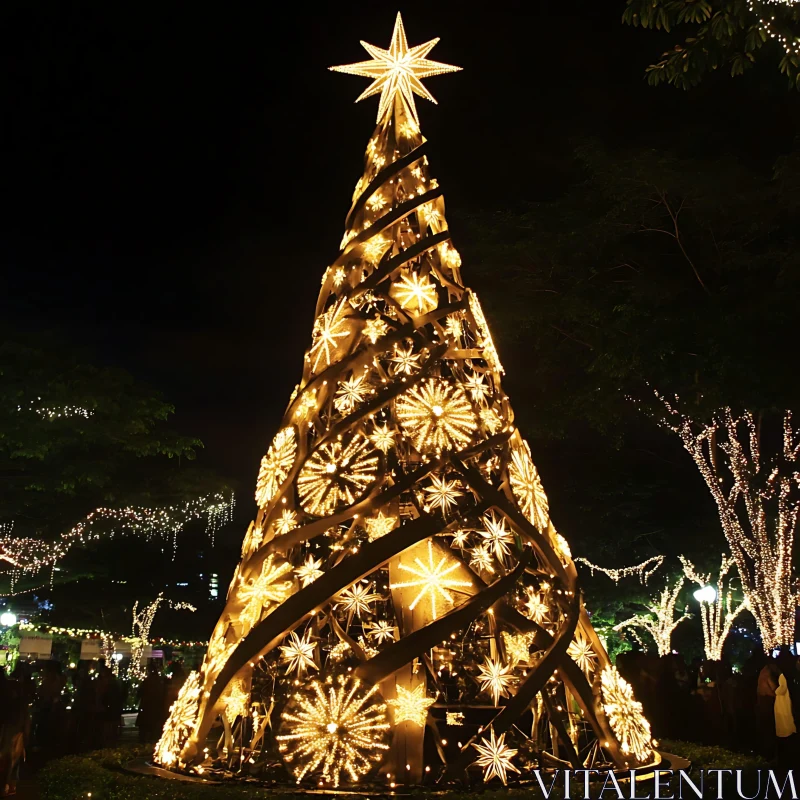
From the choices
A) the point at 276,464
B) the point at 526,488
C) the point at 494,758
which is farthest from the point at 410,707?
the point at 276,464

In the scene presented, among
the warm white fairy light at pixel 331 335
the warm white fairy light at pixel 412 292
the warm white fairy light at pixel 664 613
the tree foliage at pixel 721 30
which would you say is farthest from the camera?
the warm white fairy light at pixel 664 613

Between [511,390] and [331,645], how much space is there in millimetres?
10060

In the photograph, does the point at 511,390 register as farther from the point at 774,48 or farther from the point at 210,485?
the point at 774,48

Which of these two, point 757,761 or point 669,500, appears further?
point 669,500

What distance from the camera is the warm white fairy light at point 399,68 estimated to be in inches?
383

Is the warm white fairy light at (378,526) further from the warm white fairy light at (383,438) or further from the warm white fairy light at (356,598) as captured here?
the warm white fairy light at (383,438)

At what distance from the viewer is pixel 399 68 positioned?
9.73m

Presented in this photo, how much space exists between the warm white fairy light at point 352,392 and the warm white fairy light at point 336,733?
2.56m

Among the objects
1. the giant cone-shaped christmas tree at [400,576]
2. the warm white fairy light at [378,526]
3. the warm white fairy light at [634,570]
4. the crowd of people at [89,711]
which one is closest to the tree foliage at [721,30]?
the giant cone-shaped christmas tree at [400,576]

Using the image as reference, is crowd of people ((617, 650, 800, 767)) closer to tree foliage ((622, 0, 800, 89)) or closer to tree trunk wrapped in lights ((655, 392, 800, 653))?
tree trunk wrapped in lights ((655, 392, 800, 653))

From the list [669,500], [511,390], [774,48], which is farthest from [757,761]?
[669,500]

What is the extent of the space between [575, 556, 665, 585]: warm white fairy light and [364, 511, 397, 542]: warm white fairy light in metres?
18.4

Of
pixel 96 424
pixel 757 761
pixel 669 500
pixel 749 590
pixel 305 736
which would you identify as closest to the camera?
pixel 305 736

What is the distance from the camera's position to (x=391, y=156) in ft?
31.1
